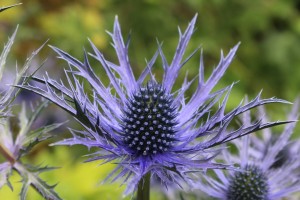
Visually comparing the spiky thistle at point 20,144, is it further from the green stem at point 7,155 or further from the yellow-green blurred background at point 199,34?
the yellow-green blurred background at point 199,34

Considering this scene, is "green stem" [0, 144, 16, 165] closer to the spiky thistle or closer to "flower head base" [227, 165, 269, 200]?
the spiky thistle

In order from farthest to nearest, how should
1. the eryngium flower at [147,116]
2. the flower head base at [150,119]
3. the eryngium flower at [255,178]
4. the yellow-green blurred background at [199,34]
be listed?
the yellow-green blurred background at [199,34], the eryngium flower at [255,178], the flower head base at [150,119], the eryngium flower at [147,116]

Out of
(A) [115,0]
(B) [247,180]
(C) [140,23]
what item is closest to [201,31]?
(C) [140,23]

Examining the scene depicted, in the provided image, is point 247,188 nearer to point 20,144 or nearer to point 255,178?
point 255,178

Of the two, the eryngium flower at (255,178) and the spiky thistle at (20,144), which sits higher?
the spiky thistle at (20,144)

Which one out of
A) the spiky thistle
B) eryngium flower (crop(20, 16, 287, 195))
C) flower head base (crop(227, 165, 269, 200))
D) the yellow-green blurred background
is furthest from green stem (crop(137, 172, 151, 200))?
the yellow-green blurred background

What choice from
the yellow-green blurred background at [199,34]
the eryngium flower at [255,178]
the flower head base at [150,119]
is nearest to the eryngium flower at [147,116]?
the flower head base at [150,119]
